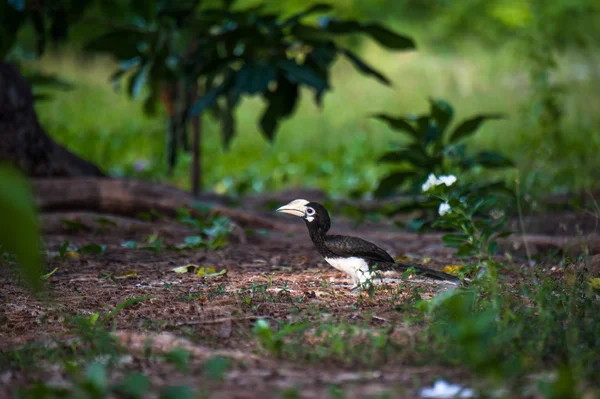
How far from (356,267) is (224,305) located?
1.79ft

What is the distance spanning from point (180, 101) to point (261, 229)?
1431 mm

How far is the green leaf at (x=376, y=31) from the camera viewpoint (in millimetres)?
5137

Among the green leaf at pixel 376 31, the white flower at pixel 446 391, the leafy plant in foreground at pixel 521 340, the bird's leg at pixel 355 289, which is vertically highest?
the green leaf at pixel 376 31

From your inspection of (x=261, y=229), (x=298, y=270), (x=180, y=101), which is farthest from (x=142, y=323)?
(x=180, y=101)

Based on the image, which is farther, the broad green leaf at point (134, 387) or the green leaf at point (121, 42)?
the green leaf at point (121, 42)

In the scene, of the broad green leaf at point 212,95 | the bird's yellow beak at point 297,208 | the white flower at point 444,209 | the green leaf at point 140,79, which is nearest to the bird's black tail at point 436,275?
the white flower at point 444,209

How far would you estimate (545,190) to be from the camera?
19.7 ft

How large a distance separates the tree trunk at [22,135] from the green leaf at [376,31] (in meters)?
1.99

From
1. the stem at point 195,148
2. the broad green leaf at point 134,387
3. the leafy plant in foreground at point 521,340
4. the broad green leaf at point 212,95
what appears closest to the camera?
the broad green leaf at point 134,387

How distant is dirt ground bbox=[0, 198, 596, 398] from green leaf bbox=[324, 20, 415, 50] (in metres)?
1.56

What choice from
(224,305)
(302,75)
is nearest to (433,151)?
(302,75)

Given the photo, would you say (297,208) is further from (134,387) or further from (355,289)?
(134,387)

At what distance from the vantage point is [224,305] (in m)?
2.60

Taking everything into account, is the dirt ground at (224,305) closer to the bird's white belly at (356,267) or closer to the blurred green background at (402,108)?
the bird's white belly at (356,267)
